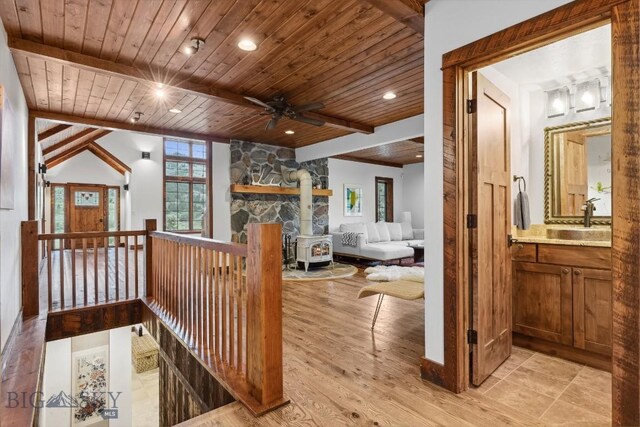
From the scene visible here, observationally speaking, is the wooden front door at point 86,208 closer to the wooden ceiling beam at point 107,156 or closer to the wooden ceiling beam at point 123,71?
the wooden ceiling beam at point 107,156

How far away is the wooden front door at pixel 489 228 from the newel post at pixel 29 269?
13.0ft

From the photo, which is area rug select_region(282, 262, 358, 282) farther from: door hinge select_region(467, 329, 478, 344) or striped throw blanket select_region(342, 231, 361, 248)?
door hinge select_region(467, 329, 478, 344)

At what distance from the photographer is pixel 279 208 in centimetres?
695

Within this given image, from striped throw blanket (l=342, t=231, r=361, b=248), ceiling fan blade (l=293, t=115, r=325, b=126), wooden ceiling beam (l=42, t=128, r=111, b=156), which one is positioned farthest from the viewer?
wooden ceiling beam (l=42, t=128, r=111, b=156)

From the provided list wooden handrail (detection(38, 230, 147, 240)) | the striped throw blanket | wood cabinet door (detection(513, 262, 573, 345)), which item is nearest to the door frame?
wood cabinet door (detection(513, 262, 573, 345))

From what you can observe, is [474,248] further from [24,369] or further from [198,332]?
[24,369]

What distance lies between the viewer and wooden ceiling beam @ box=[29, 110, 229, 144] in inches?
174

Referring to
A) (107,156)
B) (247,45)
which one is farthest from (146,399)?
(247,45)

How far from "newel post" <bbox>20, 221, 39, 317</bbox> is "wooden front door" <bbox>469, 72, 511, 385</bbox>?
13.0ft

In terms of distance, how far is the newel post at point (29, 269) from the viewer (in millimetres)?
3285

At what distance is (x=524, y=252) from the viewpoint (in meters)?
2.68

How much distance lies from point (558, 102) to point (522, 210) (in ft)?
3.67

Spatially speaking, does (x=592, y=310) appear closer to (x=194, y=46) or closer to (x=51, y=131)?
(x=194, y=46)

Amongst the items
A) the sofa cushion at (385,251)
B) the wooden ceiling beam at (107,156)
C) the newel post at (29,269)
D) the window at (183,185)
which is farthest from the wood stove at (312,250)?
the wooden ceiling beam at (107,156)
